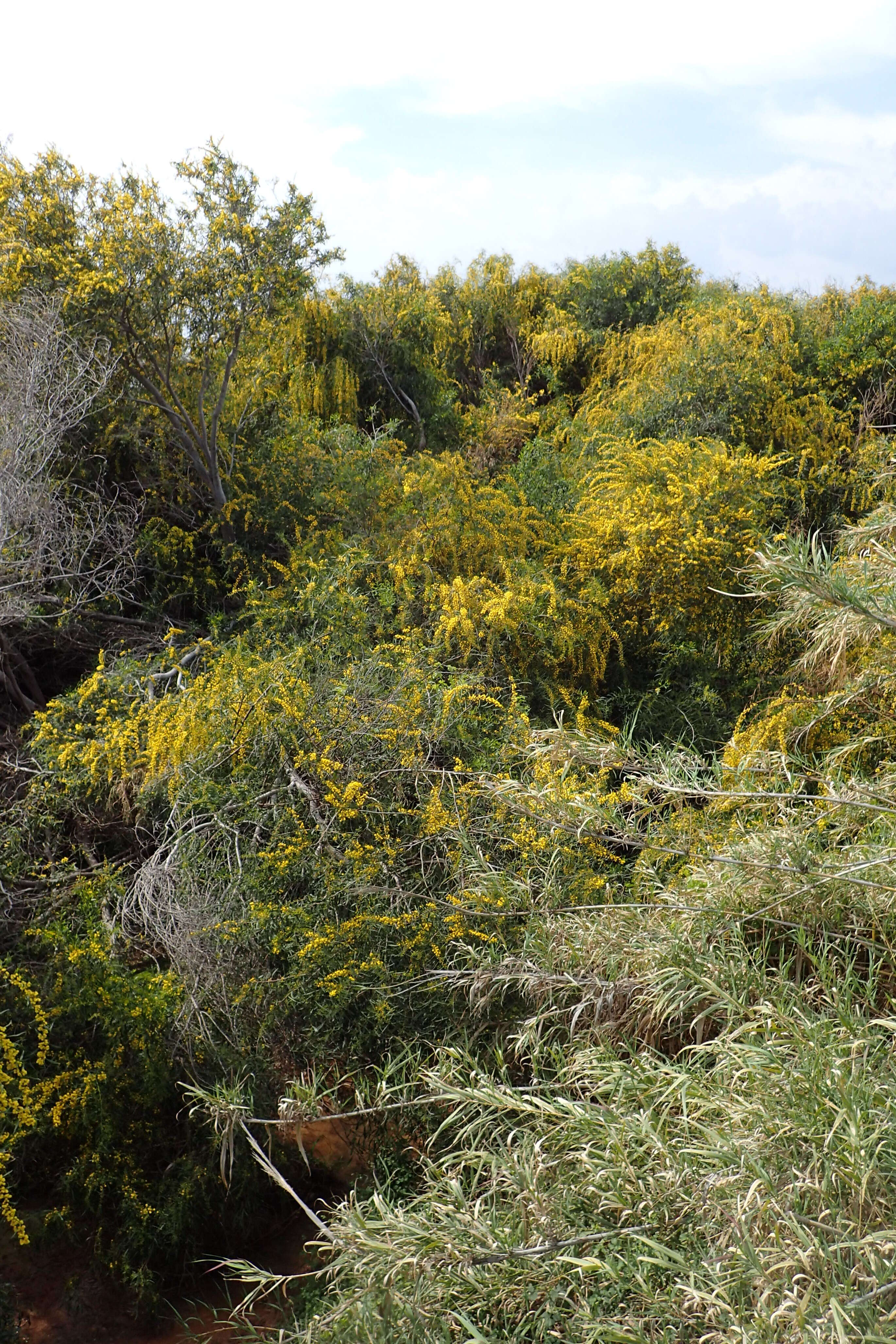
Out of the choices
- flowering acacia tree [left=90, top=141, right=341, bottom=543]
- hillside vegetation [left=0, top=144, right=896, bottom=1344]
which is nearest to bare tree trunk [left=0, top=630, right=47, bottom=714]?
hillside vegetation [left=0, top=144, right=896, bottom=1344]

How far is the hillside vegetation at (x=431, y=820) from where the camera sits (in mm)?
2176

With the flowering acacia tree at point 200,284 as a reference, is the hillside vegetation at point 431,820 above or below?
below

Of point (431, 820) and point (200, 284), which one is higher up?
point (200, 284)

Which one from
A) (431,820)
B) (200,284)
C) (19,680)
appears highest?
(200,284)

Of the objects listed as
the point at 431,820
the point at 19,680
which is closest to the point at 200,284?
the point at 19,680

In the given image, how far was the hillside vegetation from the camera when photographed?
2.18 m

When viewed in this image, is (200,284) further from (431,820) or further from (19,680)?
(431,820)

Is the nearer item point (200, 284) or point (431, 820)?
point (431, 820)

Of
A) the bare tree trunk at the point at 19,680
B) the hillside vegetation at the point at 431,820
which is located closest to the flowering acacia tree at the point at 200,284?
the hillside vegetation at the point at 431,820

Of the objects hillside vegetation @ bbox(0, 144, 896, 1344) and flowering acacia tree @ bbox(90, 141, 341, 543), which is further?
flowering acacia tree @ bbox(90, 141, 341, 543)

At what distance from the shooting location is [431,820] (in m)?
3.86

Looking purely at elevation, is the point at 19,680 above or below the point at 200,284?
below

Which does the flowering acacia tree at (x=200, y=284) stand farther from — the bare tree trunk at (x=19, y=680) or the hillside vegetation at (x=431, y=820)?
the bare tree trunk at (x=19, y=680)

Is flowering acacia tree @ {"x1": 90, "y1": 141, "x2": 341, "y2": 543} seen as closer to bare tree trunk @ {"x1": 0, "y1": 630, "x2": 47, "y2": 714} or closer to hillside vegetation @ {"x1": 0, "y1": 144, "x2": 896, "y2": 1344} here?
hillside vegetation @ {"x1": 0, "y1": 144, "x2": 896, "y2": 1344}
